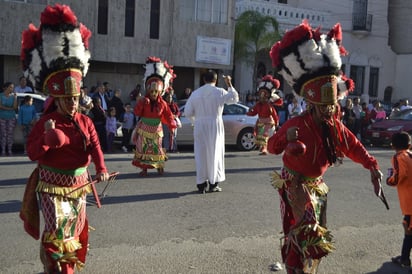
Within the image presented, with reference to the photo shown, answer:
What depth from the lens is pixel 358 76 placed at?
32.4 meters

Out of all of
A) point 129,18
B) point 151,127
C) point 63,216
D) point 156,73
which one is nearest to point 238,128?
point 156,73

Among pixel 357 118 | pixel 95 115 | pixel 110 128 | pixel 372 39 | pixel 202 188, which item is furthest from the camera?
pixel 372 39

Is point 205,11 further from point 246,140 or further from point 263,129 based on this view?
point 263,129

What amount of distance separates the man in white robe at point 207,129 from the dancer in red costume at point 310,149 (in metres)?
3.90

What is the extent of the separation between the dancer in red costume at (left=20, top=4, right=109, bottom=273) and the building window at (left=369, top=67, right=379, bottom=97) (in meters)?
31.0

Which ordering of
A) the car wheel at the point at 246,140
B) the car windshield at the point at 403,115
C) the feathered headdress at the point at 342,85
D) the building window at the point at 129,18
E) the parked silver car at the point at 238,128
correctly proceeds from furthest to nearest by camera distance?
the building window at the point at 129,18 < the car windshield at the point at 403,115 < the car wheel at the point at 246,140 < the parked silver car at the point at 238,128 < the feathered headdress at the point at 342,85

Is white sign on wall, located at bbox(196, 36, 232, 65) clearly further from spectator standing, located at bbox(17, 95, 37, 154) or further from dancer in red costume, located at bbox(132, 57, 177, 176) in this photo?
dancer in red costume, located at bbox(132, 57, 177, 176)

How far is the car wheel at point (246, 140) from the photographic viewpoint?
1555 centimetres

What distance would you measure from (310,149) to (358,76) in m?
29.6

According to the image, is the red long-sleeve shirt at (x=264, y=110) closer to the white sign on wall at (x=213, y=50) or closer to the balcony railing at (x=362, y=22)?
the white sign on wall at (x=213, y=50)

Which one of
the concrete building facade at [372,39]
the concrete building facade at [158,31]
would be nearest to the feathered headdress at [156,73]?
the concrete building facade at [158,31]

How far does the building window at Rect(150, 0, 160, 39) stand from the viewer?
73.2 ft

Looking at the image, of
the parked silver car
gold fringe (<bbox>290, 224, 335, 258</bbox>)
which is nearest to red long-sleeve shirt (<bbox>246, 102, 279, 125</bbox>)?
the parked silver car

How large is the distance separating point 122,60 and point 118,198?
14575 mm
